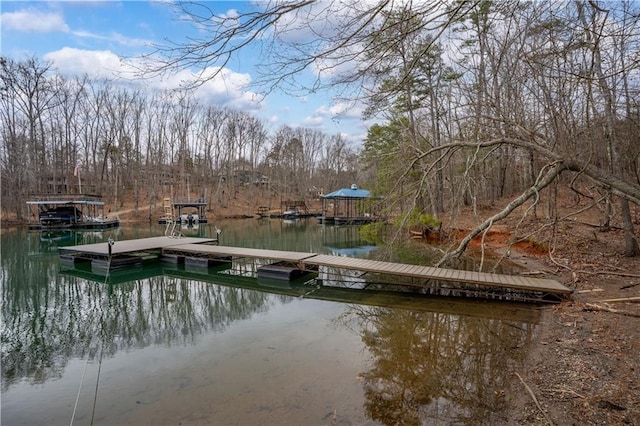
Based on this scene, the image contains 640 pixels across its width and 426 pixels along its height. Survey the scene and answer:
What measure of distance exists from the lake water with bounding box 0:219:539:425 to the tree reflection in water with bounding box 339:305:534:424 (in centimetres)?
2

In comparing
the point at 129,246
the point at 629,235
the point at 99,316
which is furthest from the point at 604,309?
the point at 129,246

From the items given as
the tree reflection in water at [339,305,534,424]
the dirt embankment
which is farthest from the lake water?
the dirt embankment

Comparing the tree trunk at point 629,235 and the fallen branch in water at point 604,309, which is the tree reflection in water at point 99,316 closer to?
the fallen branch in water at point 604,309

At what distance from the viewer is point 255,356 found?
4.89m

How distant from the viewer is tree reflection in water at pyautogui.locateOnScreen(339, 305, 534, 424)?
3324 millimetres

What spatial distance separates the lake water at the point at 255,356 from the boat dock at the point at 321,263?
0.50 meters

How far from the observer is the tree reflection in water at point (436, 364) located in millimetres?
3324

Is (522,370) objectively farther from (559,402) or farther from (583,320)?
(583,320)

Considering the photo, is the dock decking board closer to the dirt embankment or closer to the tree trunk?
the dirt embankment

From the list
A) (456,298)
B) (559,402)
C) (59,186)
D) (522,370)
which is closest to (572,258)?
(456,298)

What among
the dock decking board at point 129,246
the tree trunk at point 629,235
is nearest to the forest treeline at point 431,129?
the tree trunk at point 629,235

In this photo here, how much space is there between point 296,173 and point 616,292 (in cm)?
4437

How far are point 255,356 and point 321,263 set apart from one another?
4.48 m

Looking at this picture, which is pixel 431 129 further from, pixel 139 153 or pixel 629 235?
pixel 139 153
